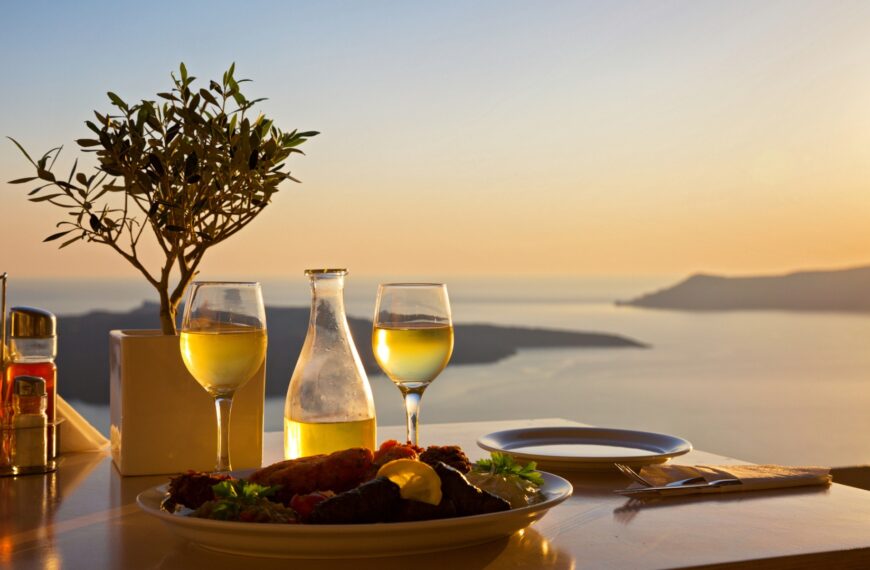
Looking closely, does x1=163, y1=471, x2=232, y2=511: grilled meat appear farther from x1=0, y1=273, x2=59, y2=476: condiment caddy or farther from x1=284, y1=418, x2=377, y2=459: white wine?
x1=0, y1=273, x2=59, y2=476: condiment caddy

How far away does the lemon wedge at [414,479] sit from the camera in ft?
2.56

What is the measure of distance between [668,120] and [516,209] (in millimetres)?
1119

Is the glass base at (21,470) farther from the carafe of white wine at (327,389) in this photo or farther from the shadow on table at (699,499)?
the shadow on table at (699,499)

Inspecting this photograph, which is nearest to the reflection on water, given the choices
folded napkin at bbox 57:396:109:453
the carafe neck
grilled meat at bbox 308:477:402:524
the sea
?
the sea

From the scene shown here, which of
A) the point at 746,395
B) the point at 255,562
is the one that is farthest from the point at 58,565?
the point at 746,395

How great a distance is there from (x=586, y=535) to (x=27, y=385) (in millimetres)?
827

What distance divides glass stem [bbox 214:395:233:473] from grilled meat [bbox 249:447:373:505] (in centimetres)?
18

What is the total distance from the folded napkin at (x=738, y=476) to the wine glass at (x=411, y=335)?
0.30m

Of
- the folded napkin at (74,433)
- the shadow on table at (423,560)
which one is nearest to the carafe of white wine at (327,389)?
the shadow on table at (423,560)

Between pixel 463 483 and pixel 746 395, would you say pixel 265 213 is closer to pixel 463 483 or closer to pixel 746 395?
pixel 463 483

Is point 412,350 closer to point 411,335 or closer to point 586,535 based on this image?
point 411,335

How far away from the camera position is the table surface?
757mm

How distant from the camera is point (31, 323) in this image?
1.30 m

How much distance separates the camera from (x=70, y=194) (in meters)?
1.32
